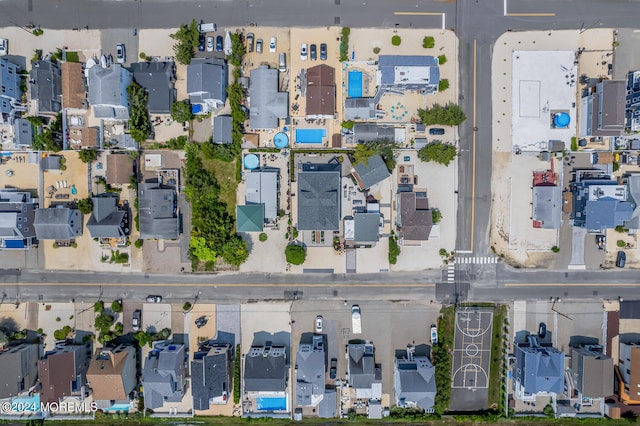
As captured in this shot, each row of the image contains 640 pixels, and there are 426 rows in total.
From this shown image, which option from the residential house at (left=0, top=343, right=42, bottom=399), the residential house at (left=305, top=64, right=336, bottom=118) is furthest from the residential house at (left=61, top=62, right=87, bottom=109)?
the residential house at (left=0, top=343, right=42, bottom=399)

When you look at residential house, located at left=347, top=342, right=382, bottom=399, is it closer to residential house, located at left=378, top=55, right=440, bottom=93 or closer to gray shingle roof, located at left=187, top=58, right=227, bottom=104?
residential house, located at left=378, top=55, right=440, bottom=93

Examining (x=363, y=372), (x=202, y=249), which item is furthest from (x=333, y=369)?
(x=202, y=249)

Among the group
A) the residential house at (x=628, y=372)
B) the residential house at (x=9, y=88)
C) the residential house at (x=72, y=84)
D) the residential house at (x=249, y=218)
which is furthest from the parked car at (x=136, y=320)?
the residential house at (x=628, y=372)

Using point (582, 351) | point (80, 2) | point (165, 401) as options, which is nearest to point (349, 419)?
point (165, 401)

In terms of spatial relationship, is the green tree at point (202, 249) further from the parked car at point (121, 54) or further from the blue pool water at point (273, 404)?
the parked car at point (121, 54)

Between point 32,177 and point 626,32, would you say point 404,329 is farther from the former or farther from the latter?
point 32,177

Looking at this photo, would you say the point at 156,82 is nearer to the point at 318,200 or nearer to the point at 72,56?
the point at 72,56
